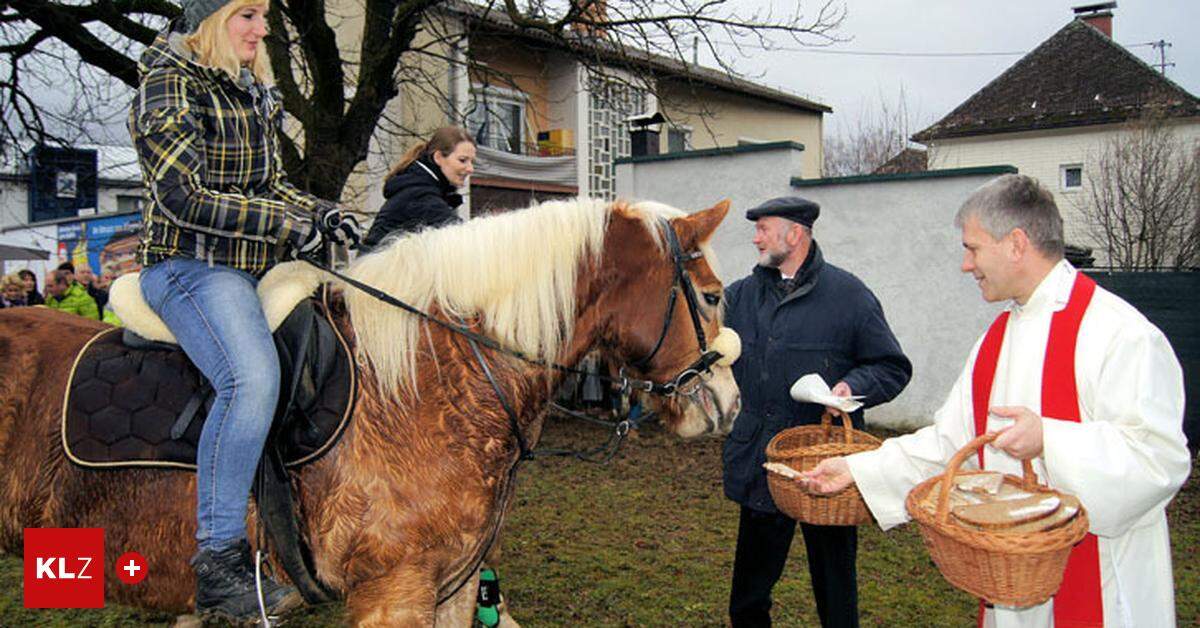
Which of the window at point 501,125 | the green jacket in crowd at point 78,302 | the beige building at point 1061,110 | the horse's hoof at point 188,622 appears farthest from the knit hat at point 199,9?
the beige building at point 1061,110

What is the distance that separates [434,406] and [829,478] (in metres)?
1.33

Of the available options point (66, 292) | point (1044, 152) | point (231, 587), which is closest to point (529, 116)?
point (66, 292)

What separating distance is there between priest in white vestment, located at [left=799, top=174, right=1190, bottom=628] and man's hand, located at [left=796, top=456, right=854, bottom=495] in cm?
40

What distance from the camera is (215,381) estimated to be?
2562 millimetres

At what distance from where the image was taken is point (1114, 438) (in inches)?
80.8

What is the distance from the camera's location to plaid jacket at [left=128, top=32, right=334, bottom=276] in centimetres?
253

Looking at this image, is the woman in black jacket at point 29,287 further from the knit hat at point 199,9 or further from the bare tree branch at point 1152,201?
the bare tree branch at point 1152,201

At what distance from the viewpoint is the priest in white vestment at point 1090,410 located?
204 centimetres

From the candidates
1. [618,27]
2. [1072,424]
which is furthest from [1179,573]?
[618,27]

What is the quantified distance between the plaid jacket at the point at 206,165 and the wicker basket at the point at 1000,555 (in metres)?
2.08

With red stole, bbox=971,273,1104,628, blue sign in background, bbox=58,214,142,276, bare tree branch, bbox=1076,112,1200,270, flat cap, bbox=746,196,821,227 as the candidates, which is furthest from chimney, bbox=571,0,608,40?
blue sign in background, bbox=58,214,142,276

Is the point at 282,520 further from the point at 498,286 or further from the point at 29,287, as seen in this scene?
the point at 29,287

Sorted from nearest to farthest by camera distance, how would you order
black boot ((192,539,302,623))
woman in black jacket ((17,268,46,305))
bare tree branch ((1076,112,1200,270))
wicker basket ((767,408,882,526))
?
black boot ((192,539,302,623)) → wicker basket ((767,408,882,526)) → woman in black jacket ((17,268,46,305)) → bare tree branch ((1076,112,1200,270))

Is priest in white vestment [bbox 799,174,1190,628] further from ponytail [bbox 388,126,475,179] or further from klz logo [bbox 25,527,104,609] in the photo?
klz logo [bbox 25,527,104,609]
